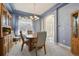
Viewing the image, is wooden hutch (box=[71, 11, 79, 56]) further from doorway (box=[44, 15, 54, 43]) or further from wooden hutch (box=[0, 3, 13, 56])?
wooden hutch (box=[0, 3, 13, 56])

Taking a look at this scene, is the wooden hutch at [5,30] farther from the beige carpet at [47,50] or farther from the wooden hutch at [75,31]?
the wooden hutch at [75,31]

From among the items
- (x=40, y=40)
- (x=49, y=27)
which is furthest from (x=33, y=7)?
(x=40, y=40)

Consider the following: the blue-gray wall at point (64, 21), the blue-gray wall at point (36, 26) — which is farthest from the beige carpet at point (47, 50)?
the blue-gray wall at point (36, 26)

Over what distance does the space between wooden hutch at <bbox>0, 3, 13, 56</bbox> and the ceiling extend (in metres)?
0.32

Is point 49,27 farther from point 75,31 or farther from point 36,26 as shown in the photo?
point 75,31

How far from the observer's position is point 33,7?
10.6 feet

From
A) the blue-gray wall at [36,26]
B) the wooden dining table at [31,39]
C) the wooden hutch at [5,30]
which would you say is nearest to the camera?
the wooden hutch at [5,30]

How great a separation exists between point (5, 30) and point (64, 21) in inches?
59.7

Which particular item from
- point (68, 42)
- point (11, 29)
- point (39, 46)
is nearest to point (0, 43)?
point (11, 29)

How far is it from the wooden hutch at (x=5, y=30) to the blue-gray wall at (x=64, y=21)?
126 cm

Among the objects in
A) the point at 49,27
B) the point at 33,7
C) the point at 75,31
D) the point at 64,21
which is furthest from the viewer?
the point at 64,21

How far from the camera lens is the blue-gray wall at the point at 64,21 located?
138 inches

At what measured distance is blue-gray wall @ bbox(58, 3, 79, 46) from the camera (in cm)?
352

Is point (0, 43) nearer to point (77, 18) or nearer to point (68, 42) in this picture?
point (68, 42)
